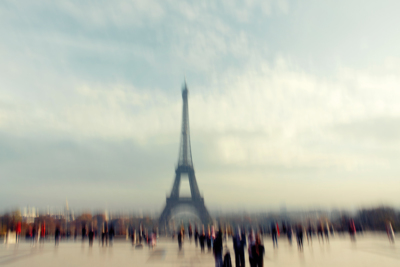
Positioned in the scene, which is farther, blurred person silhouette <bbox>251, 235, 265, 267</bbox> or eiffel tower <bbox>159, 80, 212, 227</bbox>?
eiffel tower <bbox>159, 80, 212, 227</bbox>

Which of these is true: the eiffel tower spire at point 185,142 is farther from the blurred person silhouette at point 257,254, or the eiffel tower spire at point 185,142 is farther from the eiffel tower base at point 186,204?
the blurred person silhouette at point 257,254

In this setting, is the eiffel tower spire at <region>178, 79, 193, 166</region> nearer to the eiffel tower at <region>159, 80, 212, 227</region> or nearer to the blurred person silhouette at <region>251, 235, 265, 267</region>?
the eiffel tower at <region>159, 80, 212, 227</region>

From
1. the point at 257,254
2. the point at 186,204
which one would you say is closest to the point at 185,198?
the point at 186,204

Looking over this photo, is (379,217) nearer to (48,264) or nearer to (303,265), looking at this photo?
(303,265)

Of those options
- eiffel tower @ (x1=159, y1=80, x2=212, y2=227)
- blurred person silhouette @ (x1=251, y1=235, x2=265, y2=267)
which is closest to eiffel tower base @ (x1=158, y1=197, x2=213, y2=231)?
eiffel tower @ (x1=159, y1=80, x2=212, y2=227)

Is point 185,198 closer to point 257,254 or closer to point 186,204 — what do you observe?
point 186,204

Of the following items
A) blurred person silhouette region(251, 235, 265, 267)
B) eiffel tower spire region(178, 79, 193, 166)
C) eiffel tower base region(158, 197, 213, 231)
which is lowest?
eiffel tower base region(158, 197, 213, 231)

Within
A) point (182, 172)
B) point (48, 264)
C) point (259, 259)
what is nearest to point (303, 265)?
point (259, 259)

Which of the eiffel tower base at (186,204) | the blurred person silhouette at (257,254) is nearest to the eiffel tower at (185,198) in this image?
the eiffel tower base at (186,204)
